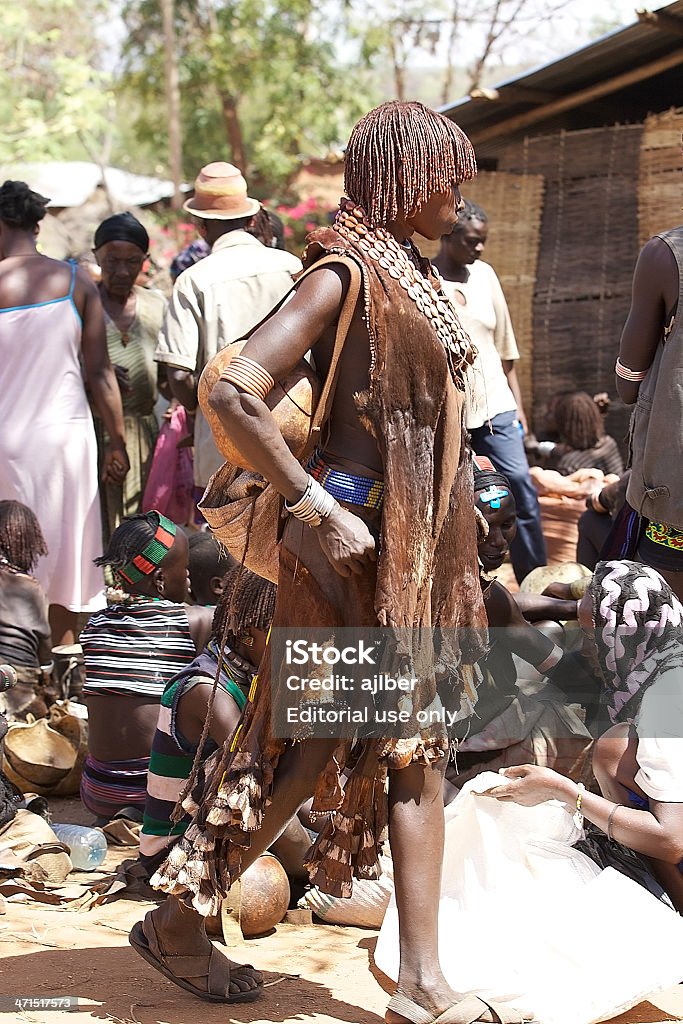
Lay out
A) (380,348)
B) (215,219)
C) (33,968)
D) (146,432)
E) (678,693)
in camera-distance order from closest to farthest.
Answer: (380,348)
(33,968)
(678,693)
(215,219)
(146,432)

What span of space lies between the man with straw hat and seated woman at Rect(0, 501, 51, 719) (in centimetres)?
82

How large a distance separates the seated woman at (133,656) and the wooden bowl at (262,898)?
2.78 ft

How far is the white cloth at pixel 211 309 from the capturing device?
5512 mm

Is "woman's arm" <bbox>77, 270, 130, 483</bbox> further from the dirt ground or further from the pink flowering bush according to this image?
the pink flowering bush

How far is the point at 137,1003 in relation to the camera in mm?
3031

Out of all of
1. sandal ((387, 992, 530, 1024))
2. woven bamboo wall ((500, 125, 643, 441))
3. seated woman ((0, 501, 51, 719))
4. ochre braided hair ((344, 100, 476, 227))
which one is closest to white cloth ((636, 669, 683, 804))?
sandal ((387, 992, 530, 1024))

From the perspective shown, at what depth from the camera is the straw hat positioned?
18.7 feet

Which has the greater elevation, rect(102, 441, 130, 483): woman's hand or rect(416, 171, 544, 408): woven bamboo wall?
rect(416, 171, 544, 408): woven bamboo wall

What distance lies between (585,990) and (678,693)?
829 millimetres

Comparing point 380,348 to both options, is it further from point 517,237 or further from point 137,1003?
point 517,237

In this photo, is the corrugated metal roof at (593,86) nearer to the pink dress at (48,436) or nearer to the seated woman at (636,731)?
A: the pink dress at (48,436)

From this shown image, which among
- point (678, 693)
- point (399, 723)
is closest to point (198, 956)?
point (399, 723)

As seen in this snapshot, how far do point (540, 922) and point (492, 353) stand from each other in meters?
3.29

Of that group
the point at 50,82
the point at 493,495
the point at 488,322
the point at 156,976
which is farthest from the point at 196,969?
the point at 50,82
